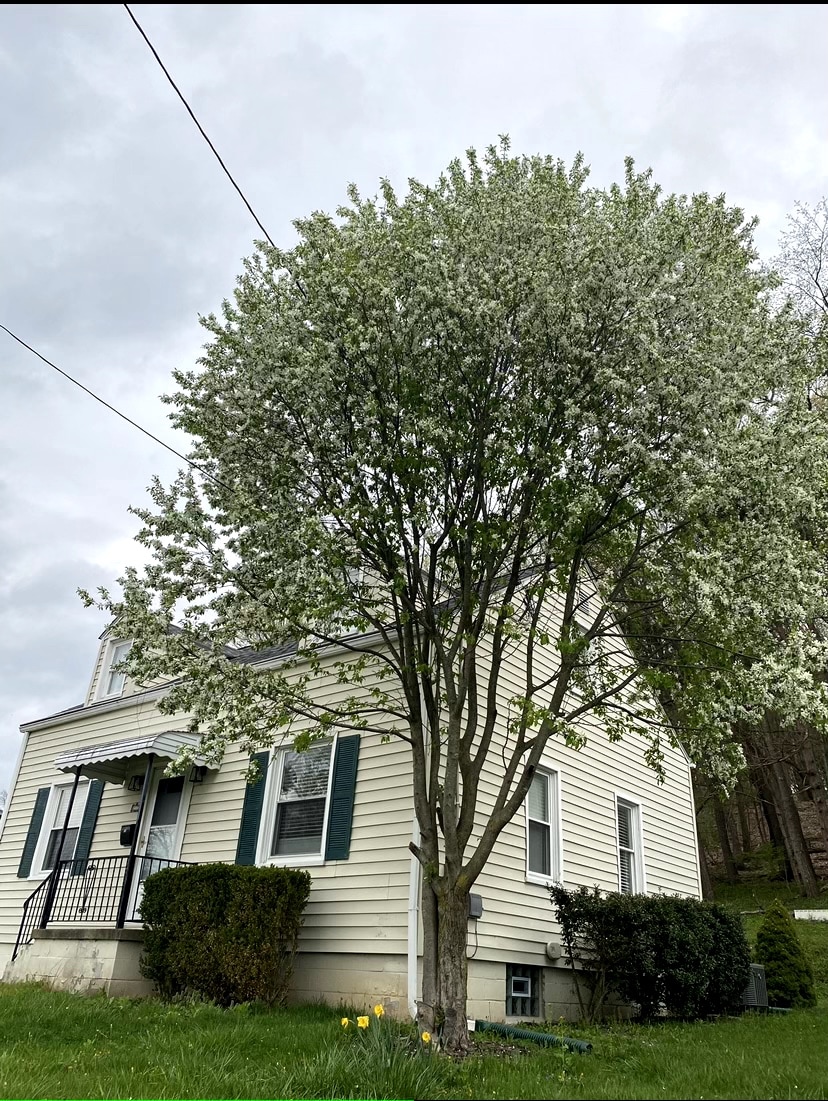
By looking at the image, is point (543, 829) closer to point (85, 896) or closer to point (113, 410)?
point (85, 896)

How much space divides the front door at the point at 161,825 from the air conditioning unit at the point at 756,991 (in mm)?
7663

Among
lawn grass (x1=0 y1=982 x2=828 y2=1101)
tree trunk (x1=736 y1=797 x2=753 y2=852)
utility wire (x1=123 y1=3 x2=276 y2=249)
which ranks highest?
utility wire (x1=123 y1=3 x2=276 y2=249)

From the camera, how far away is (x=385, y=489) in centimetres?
762

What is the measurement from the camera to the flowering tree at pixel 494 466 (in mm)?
7094

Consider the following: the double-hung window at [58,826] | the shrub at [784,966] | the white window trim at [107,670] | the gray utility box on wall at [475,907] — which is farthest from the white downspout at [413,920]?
the white window trim at [107,670]

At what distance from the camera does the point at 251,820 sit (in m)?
10.4

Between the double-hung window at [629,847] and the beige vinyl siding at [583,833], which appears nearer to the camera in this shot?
the beige vinyl siding at [583,833]

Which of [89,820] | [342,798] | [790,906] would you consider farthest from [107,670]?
[790,906]

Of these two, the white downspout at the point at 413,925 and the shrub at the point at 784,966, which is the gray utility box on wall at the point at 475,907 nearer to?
the white downspout at the point at 413,925

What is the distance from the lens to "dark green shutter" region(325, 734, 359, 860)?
925 centimetres

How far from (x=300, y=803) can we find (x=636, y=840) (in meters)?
5.47

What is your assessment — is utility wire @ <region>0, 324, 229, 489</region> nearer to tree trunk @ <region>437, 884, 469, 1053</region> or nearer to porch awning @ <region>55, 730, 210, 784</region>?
porch awning @ <region>55, 730, 210, 784</region>

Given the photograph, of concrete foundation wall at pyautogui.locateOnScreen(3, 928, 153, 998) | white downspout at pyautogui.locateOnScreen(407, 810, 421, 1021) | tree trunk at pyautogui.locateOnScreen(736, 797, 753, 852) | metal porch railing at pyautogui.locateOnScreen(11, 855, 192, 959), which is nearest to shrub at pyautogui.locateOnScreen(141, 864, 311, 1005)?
concrete foundation wall at pyautogui.locateOnScreen(3, 928, 153, 998)

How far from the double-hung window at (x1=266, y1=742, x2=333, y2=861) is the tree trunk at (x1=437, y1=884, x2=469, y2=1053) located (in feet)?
9.77
